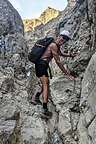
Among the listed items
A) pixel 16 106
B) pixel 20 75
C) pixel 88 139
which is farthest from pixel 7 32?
pixel 88 139

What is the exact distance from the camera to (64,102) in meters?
12.1

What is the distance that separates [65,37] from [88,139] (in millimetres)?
3838

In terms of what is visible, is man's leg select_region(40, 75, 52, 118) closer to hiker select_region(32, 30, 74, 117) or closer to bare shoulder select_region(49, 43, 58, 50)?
hiker select_region(32, 30, 74, 117)

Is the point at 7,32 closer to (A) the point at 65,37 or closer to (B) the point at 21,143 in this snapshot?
(A) the point at 65,37

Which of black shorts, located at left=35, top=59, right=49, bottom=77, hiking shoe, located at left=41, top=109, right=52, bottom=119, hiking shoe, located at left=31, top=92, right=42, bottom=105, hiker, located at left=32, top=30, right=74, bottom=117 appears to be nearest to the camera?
hiking shoe, located at left=41, top=109, right=52, bottom=119

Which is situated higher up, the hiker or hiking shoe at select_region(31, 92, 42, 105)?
the hiker

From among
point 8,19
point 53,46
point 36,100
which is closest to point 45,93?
point 36,100

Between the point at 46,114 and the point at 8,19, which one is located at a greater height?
the point at 8,19

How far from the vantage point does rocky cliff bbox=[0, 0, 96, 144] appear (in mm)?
10594

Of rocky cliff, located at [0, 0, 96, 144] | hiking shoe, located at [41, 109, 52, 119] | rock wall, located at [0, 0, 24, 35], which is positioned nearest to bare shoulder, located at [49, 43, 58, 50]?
rocky cliff, located at [0, 0, 96, 144]

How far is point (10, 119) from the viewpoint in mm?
11914

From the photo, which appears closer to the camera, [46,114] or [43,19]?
[46,114]

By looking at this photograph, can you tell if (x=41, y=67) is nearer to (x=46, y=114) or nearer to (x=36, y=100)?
(x=36, y=100)

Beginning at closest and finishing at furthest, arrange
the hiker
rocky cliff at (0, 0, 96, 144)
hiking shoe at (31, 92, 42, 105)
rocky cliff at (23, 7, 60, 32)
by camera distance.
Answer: rocky cliff at (0, 0, 96, 144) < the hiker < hiking shoe at (31, 92, 42, 105) < rocky cliff at (23, 7, 60, 32)
